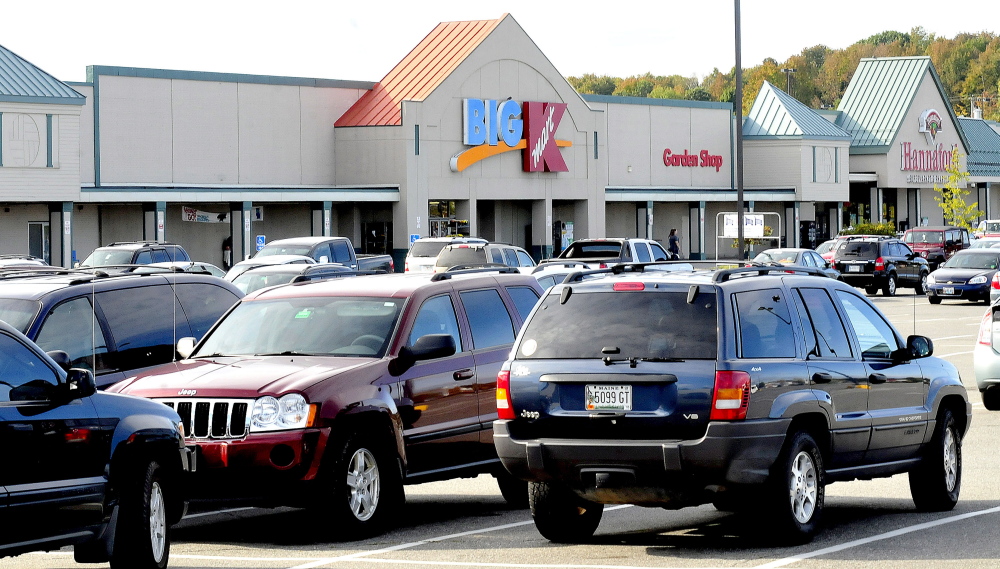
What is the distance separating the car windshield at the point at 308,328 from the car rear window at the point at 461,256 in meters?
21.7

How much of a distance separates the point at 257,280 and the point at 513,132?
3434 centimetres

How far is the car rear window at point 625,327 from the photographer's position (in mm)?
8836

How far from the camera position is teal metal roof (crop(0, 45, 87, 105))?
44062 mm

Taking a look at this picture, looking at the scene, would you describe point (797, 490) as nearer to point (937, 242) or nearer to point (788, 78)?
point (937, 242)

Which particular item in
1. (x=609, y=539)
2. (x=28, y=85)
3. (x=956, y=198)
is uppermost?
(x=28, y=85)

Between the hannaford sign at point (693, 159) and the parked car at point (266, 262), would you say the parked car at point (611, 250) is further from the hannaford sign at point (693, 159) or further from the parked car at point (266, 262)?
the hannaford sign at point (693, 159)

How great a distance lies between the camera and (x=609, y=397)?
348 inches

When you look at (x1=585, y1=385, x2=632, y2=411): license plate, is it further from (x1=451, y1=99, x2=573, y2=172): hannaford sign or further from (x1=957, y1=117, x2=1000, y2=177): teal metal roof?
(x1=957, y1=117, x2=1000, y2=177): teal metal roof

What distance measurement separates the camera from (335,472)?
31.5 ft

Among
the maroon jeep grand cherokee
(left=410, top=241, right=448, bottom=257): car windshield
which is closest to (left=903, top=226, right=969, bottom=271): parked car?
(left=410, top=241, right=448, bottom=257): car windshield

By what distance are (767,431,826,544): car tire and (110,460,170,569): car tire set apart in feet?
12.2

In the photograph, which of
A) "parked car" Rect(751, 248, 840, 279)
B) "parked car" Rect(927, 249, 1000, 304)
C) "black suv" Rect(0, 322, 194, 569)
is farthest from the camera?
"parked car" Rect(751, 248, 840, 279)

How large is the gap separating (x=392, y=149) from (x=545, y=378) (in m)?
47.5

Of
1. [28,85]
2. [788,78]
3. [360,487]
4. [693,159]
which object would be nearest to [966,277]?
[28,85]
